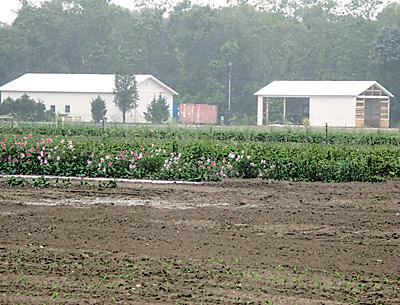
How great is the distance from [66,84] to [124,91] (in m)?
6.77

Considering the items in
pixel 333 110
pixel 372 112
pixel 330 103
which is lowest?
pixel 372 112

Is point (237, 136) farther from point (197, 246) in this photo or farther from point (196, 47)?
point (196, 47)

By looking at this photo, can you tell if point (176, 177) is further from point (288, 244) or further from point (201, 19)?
point (201, 19)

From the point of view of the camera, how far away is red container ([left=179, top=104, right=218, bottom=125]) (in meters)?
64.6

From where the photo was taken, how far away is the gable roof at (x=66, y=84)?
2547 inches

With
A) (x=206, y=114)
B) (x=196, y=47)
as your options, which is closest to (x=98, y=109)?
(x=206, y=114)

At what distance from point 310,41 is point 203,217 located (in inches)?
→ 2826

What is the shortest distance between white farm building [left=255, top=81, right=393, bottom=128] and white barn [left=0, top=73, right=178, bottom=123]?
31.3 ft

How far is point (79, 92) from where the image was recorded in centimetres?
6412

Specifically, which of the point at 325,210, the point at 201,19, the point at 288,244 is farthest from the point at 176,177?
the point at 201,19

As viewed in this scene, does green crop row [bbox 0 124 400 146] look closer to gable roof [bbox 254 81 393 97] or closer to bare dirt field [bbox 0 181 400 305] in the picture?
bare dirt field [bbox 0 181 400 305]

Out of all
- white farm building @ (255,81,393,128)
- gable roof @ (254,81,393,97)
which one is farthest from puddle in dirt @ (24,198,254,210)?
gable roof @ (254,81,393,97)

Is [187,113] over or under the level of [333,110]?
under

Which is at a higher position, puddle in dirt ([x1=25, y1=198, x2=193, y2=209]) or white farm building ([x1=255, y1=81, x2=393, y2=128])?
white farm building ([x1=255, y1=81, x2=393, y2=128])
